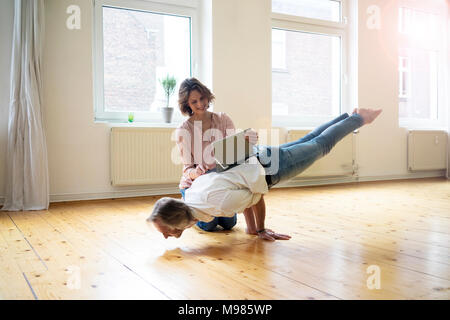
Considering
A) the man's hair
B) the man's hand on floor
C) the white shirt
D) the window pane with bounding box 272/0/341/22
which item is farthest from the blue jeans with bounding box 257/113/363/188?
the window pane with bounding box 272/0/341/22

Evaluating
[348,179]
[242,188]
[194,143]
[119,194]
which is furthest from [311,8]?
[242,188]

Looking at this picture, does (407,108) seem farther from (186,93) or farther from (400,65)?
(186,93)

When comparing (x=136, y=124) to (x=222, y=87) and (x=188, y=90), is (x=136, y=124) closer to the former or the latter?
(x=222, y=87)

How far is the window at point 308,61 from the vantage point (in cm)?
500

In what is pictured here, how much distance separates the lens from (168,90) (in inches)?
169

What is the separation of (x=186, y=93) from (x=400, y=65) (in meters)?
4.33

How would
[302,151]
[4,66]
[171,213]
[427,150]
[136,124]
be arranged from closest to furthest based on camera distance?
[171,213] → [302,151] → [4,66] → [136,124] → [427,150]

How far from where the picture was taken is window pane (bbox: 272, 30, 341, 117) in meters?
5.05

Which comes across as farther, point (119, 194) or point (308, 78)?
point (308, 78)

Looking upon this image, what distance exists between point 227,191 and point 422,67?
521 cm

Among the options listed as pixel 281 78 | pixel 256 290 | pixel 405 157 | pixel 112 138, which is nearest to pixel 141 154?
pixel 112 138

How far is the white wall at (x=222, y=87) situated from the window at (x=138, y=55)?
0.66 ft

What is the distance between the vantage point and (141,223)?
2838 millimetres

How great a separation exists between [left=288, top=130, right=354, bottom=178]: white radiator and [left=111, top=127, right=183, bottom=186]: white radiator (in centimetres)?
160
